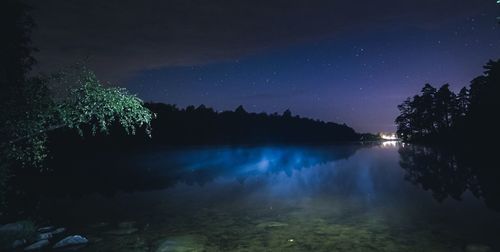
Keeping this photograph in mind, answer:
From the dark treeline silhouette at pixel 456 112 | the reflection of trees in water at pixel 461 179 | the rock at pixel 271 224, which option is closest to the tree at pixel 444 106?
the dark treeline silhouette at pixel 456 112

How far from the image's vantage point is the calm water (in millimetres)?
17250

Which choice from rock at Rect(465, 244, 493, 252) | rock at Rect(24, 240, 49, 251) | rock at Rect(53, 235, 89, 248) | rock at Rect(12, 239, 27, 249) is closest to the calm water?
rock at Rect(465, 244, 493, 252)

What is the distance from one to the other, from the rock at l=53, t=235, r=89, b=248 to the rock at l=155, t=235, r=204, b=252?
3.80 metres

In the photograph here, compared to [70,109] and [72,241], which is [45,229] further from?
[70,109]

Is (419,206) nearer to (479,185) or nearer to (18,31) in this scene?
(479,185)

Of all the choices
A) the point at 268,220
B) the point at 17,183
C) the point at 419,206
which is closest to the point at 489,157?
the point at 419,206

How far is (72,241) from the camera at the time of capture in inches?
700

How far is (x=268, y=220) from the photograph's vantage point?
866 inches

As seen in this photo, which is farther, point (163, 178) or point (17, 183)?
point (163, 178)

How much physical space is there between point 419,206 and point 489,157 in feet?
104

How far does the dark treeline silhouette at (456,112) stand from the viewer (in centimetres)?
5481

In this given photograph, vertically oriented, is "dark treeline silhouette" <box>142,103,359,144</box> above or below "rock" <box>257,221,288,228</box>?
above

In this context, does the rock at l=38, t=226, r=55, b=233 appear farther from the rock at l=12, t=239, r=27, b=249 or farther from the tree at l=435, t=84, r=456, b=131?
the tree at l=435, t=84, r=456, b=131

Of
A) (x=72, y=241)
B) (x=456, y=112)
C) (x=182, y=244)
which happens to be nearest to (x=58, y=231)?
(x=72, y=241)
